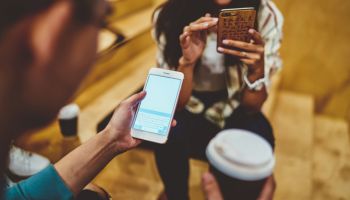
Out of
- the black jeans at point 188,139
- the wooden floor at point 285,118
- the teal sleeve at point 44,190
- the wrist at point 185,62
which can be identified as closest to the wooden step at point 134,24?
the wooden floor at point 285,118

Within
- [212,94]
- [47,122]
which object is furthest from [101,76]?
[47,122]

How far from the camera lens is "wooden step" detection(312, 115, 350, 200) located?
2180 mm

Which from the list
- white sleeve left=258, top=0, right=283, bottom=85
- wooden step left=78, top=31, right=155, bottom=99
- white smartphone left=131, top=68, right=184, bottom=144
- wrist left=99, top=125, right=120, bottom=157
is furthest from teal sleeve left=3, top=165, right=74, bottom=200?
wooden step left=78, top=31, right=155, bottom=99

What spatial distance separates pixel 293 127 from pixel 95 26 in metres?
2.48

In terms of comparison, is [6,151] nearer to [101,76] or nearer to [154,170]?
[154,170]

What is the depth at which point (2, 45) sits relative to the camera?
0.53 metres

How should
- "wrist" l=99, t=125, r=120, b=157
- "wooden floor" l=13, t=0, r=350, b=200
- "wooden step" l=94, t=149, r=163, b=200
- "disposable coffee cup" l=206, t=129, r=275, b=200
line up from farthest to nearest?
"wooden floor" l=13, t=0, r=350, b=200
"wooden step" l=94, t=149, r=163, b=200
"disposable coffee cup" l=206, t=129, r=275, b=200
"wrist" l=99, t=125, r=120, b=157

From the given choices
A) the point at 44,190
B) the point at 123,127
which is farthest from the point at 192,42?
the point at 44,190

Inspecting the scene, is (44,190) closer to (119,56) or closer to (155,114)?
(155,114)

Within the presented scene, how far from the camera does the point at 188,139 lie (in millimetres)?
1692

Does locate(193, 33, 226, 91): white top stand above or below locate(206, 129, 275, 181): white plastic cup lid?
above

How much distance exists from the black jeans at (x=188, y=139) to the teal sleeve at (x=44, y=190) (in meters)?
0.70

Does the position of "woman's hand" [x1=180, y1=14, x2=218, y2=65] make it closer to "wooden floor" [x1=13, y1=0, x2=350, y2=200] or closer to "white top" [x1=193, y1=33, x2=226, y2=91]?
"white top" [x1=193, y1=33, x2=226, y2=91]

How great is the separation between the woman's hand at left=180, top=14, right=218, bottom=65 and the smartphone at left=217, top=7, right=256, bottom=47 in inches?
1.4
